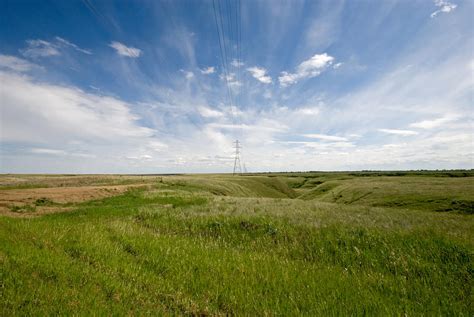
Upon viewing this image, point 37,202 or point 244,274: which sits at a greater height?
point 37,202

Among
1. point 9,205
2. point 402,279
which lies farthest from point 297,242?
point 9,205

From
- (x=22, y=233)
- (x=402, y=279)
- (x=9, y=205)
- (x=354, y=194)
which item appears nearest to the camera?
(x=402, y=279)

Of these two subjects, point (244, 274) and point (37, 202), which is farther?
point (37, 202)

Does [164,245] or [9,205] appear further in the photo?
[9,205]

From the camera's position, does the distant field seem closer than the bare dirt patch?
Yes

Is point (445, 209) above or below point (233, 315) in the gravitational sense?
below

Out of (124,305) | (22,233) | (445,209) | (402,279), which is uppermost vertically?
(22,233)

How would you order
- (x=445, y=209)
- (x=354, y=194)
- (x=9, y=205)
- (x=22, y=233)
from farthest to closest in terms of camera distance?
(x=354, y=194), (x=445, y=209), (x=9, y=205), (x=22, y=233)

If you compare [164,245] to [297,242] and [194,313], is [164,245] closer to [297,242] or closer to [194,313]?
[194,313]

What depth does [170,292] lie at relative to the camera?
4.91 meters

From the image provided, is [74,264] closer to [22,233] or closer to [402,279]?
[22,233]

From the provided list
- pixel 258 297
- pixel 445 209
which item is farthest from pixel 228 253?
pixel 445 209

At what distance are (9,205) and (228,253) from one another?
20941 mm

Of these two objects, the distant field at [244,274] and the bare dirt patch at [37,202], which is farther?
the bare dirt patch at [37,202]
